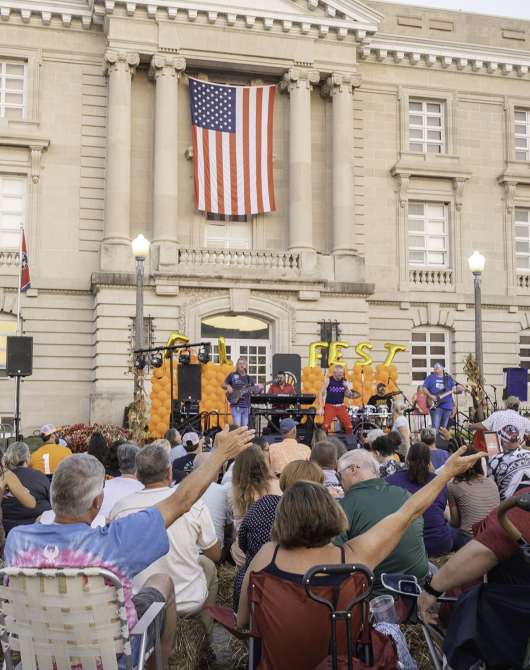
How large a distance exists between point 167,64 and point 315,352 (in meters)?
10.2

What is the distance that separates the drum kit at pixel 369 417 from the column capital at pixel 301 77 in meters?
11.6

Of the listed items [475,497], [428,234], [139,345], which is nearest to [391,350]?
[428,234]

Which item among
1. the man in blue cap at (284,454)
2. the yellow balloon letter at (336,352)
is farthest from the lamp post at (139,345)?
the man in blue cap at (284,454)

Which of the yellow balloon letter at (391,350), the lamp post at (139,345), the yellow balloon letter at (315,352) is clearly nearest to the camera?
the lamp post at (139,345)

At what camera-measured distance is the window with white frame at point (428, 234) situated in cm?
2830

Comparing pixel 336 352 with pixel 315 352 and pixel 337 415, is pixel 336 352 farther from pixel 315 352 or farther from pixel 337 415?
pixel 337 415

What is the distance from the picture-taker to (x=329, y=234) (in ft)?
87.7

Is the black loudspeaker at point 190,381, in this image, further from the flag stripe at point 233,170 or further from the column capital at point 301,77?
the column capital at point 301,77

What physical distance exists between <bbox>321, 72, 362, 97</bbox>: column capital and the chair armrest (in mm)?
24577

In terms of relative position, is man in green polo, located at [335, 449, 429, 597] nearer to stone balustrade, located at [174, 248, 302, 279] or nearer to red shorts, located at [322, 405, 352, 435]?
red shorts, located at [322, 405, 352, 435]

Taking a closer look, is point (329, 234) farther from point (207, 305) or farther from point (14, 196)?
point (14, 196)

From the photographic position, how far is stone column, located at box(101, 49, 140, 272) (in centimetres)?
2434

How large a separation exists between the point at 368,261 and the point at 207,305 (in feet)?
20.2

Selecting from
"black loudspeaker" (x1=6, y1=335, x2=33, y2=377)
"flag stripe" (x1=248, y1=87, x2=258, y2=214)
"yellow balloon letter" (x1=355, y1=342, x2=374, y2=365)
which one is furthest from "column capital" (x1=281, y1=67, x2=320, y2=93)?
"black loudspeaker" (x1=6, y1=335, x2=33, y2=377)
